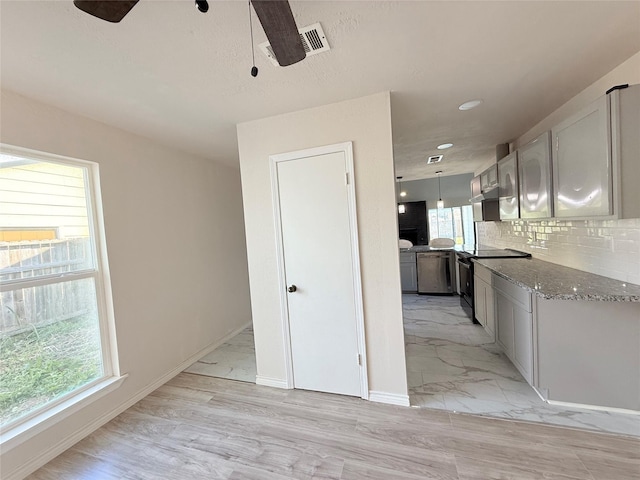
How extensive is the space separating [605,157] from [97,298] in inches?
153

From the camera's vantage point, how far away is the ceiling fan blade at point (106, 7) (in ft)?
2.78

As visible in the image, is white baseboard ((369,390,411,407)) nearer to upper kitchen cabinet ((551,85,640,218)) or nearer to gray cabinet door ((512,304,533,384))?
gray cabinet door ((512,304,533,384))

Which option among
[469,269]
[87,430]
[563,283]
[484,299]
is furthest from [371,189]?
[87,430]

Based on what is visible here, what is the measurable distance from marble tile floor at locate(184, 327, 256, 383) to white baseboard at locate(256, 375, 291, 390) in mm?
94

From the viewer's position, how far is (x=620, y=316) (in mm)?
1803

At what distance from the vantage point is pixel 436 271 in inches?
203

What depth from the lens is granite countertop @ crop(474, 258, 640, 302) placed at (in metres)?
1.70

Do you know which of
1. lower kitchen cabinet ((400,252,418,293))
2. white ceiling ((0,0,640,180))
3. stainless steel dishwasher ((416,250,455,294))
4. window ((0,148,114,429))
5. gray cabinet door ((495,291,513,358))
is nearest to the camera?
white ceiling ((0,0,640,180))

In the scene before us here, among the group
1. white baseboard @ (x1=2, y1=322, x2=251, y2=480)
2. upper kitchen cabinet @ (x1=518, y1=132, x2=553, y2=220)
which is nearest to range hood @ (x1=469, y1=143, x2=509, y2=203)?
upper kitchen cabinet @ (x1=518, y1=132, x2=553, y2=220)

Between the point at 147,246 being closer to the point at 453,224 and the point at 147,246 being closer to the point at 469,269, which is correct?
the point at 469,269

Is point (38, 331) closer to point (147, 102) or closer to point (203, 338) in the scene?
point (203, 338)

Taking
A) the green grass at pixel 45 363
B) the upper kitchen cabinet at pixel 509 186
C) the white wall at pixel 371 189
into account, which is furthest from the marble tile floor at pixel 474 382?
the green grass at pixel 45 363

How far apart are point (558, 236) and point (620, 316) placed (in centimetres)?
117

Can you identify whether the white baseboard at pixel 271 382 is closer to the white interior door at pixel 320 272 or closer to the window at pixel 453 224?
the white interior door at pixel 320 272
